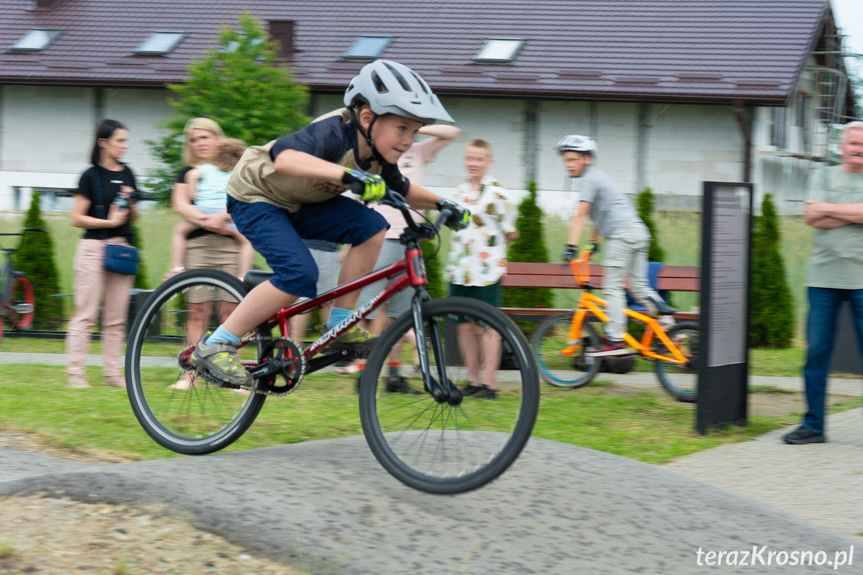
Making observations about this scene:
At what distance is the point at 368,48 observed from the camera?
2831 cm

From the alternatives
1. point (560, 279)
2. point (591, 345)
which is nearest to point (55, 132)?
point (560, 279)

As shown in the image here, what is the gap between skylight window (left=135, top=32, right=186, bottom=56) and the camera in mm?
29078

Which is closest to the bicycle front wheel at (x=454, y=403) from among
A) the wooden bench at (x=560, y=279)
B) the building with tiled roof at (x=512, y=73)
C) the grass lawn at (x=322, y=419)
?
the grass lawn at (x=322, y=419)

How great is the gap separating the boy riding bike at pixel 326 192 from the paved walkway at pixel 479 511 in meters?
0.66

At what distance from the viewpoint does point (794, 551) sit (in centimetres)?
391

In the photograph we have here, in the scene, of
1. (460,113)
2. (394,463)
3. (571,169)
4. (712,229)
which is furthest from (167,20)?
(394,463)

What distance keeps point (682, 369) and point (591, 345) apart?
2.94 ft

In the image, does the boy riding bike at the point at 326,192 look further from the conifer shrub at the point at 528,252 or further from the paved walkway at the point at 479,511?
the conifer shrub at the point at 528,252

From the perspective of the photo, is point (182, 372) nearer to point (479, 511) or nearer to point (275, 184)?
point (275, 184)

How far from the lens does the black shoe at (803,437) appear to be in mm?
6302

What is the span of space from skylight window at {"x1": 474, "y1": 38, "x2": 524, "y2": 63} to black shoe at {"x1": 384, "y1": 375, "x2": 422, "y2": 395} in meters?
23.7

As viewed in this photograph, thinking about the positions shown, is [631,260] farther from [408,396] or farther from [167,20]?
[167,20]

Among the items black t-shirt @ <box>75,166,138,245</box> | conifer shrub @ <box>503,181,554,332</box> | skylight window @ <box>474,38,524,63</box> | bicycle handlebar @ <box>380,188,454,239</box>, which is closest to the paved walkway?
bicycle handlebar @ <box>380,188,454,239</box>

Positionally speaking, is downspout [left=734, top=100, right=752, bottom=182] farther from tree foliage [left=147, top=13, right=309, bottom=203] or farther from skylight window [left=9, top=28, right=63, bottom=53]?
skylight window [left=9, top=28, right=63, bottom=53]
